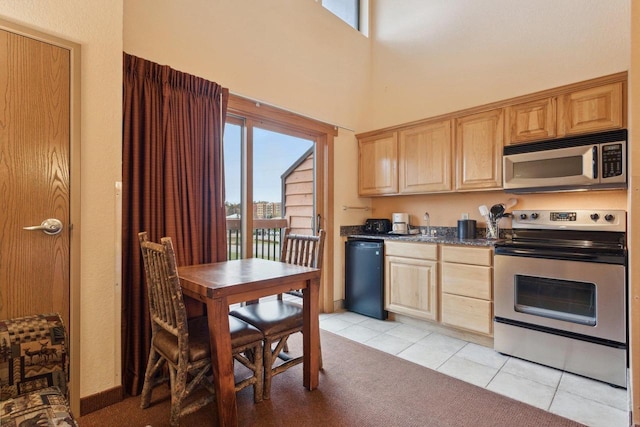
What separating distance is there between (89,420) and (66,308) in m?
0.60

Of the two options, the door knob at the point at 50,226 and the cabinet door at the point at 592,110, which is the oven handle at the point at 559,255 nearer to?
the cabinet door at the point at 592,110

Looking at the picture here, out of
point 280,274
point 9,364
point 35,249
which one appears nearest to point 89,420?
point 9,364

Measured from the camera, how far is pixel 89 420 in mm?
1677

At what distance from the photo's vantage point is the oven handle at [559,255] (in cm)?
208

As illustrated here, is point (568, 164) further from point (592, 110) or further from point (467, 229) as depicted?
point (467, 229)

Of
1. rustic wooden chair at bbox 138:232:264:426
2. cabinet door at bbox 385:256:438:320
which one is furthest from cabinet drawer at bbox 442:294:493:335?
rustic wooden chair at bbox 138:232:264:426

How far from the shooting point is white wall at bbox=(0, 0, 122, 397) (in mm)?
1701

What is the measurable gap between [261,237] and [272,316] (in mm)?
1305

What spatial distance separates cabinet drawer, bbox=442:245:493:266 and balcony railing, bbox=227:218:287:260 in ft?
5.29

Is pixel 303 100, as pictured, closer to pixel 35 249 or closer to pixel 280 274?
pixel 280 274

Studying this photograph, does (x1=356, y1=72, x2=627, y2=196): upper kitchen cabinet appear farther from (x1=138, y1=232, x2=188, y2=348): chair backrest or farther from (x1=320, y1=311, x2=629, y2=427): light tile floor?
(x1=138, y1=232, x2=188, y2=348): chair backrest

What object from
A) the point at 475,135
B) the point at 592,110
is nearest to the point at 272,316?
the point at 475,135

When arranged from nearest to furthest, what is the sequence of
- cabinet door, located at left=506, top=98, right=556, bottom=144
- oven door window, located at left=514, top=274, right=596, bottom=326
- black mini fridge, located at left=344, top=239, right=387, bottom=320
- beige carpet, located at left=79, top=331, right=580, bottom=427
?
beige carpet, located at left=79, top=331, right=580, bottom=427 < oven door window, located at left=514, top=274, right=596, bottom=326 < cabinet door, located at left=506, top=98, right=556, bottom=144 < black mini fridge, located at left=344, top=239, right=387, bottom=320

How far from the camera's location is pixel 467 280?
9.03ft
